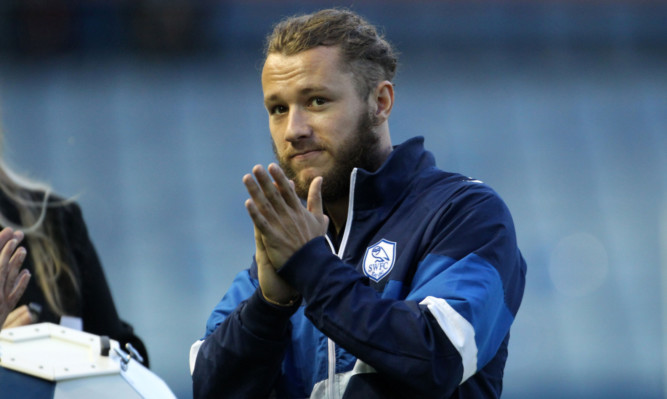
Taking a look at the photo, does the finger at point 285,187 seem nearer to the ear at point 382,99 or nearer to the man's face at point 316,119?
the man's face at point 316,119

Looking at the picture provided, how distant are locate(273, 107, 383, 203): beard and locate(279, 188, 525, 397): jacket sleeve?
31cm

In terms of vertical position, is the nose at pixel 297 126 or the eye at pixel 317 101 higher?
the eye at pixel 317 101

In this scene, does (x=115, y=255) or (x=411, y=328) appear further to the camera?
(x=115, y=255)

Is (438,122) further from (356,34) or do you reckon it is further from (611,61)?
(356,34)

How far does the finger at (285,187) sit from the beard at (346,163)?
32 cm

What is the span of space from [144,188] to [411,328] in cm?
722

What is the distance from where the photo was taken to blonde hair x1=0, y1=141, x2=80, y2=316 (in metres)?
2.90

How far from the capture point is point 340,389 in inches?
68.7

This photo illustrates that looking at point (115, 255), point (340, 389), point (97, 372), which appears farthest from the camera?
point (115, 255)

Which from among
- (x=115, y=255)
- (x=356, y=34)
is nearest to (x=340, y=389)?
(x=356, y=34)

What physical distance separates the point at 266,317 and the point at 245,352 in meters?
0.09

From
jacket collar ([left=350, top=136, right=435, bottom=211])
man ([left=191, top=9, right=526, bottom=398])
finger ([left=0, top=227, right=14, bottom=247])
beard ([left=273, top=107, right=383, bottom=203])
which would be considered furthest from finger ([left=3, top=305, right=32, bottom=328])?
jacket collar ([left=350, top=136, right=435, bottom=211])

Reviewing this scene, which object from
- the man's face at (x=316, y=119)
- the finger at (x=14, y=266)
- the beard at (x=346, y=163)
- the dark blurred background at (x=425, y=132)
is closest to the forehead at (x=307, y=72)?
the man's face at (x=316, y=119)

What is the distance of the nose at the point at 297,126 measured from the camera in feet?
6.41
